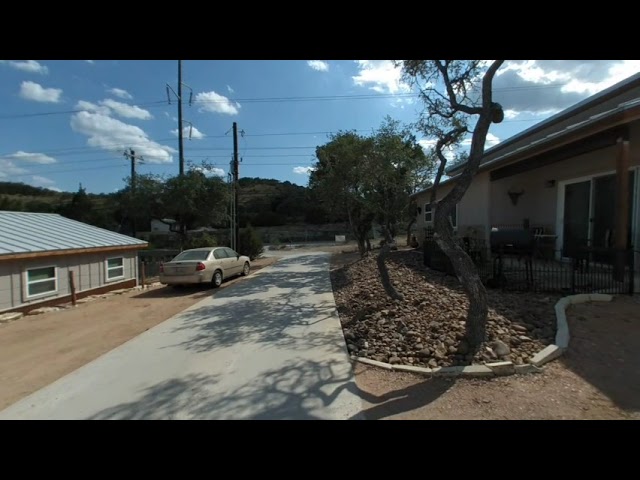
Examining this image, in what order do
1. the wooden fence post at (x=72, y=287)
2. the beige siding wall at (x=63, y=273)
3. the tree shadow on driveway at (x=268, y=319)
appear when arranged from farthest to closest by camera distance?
the wooden fence post at (x=72, y=287) < the beige siding wall at (x=63, y=273) < the tree shadow on driveway at (x=268, y=319)

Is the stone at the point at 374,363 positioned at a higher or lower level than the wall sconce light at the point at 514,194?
lower

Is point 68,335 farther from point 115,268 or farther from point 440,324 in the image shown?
point 115,268

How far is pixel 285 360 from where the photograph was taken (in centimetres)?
435

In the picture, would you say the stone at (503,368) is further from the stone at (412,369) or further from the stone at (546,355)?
the stone at (412,369)

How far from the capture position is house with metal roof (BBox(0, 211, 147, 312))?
796 cm

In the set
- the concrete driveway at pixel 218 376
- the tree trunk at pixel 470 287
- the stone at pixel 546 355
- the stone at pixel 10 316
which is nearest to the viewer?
the concrete driveway at pixel 218 376

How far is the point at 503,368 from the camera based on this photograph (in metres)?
3.62

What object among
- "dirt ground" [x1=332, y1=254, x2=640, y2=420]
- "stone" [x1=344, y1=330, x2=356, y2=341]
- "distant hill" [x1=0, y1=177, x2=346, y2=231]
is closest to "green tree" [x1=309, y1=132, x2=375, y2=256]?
"stone" [x1=344, y1=330, x2=356, y2=341]

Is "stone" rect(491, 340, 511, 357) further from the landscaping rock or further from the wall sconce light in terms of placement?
the wall sconce light

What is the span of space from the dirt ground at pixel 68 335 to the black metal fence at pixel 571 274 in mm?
7196

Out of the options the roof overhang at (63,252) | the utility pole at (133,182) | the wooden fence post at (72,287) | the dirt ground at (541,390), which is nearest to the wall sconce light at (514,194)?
the dirt ground at (541,390)

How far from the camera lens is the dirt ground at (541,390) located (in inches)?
113
